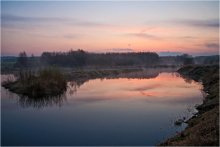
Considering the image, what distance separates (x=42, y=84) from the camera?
24453mm

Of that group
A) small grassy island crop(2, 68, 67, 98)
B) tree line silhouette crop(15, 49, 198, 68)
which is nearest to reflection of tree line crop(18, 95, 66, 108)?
small grassy island crop(2, 68, 67, 98)

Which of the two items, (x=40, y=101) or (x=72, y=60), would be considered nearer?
(x=40, y=101)

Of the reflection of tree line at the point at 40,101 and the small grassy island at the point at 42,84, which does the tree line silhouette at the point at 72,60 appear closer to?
the small grassy island at the point at 42,84

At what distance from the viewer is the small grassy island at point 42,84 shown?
24125mm

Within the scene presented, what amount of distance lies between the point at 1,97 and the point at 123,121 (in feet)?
46.2

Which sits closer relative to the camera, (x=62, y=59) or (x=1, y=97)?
(x=1, y=97)

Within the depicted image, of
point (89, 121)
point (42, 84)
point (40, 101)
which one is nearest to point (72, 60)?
point (42, 84)

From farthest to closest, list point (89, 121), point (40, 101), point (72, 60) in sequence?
point (72, 60), point (40, 101), point (89, 121)

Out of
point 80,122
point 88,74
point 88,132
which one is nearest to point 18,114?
point 80,122

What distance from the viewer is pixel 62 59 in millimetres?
92875

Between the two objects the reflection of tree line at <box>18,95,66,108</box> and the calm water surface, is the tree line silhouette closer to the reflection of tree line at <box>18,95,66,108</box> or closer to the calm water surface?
the reflection of tree line at <box>18,95,66,108</box>

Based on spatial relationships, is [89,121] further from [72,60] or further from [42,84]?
[72,60]

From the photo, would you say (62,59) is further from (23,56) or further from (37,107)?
(37,107)

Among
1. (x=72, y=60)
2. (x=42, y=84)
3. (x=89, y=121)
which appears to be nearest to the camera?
(x=89, y=121)
